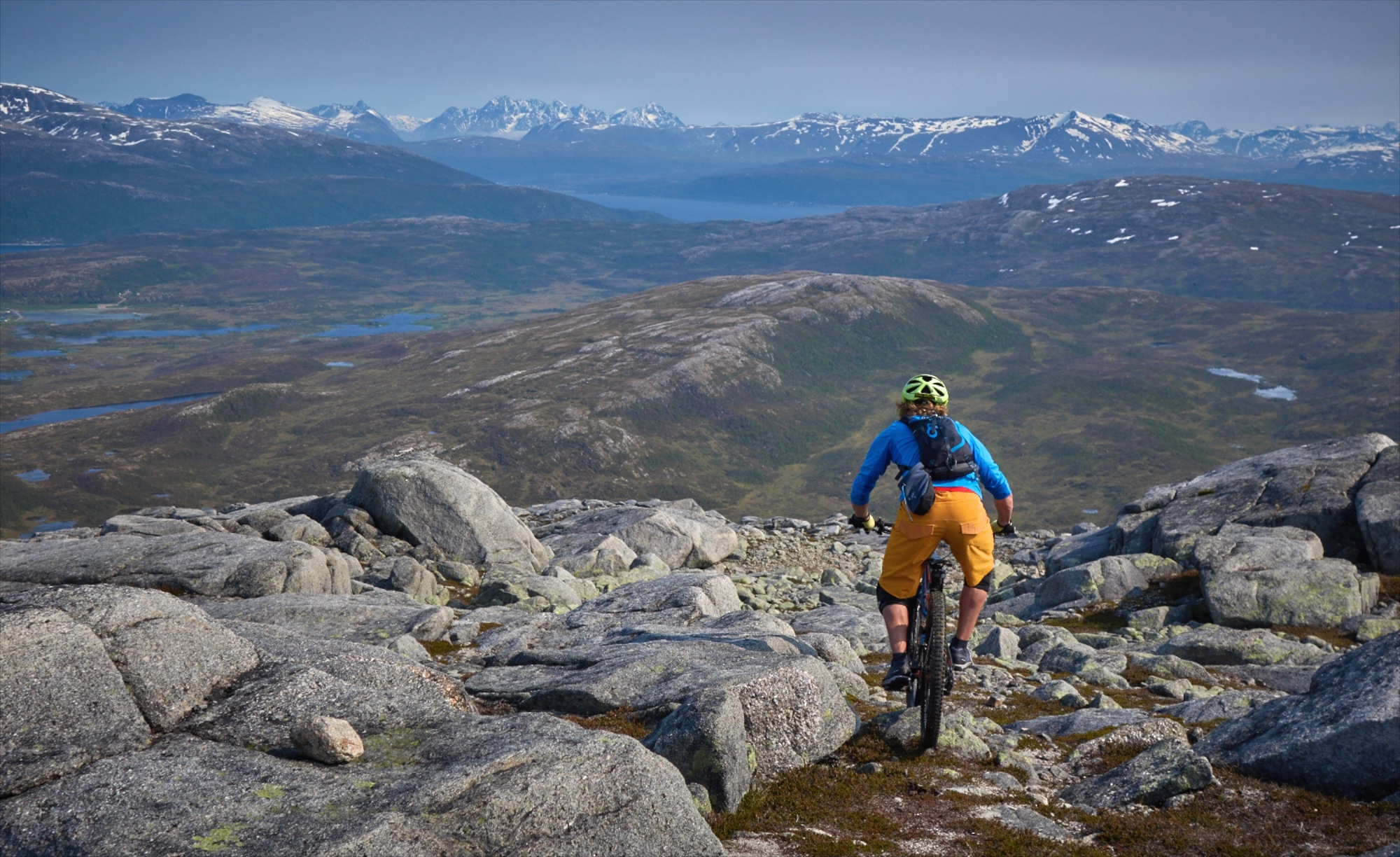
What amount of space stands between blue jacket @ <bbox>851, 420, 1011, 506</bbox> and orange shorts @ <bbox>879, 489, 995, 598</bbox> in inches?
12.1

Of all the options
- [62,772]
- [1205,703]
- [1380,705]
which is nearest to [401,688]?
[62,772]

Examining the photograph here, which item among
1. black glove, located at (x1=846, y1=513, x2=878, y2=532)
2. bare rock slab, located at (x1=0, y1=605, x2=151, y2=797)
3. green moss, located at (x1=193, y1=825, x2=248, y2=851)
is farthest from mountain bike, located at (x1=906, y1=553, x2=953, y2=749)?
bare rock slab, located at (x1=0, y1=605, x2=151, y2=797)

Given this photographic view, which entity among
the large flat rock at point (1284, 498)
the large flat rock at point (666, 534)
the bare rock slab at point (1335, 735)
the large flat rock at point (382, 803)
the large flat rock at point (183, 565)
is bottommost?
the large flat rock at point (666, 534)

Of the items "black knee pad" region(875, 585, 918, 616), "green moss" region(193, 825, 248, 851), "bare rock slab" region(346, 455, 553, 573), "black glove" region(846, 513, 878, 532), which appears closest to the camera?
"green moss" region(193, 825, 248, 851)

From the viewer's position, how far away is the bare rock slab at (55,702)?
910cm

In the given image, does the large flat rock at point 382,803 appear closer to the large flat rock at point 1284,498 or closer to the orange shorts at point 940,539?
the orange shorts at point 940,539

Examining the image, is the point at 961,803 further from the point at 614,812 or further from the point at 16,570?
the point at 16,570

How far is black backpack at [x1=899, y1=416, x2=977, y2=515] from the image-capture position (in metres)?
13.0

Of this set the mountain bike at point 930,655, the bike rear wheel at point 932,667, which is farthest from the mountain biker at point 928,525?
the bike rear wheel at point 932,667

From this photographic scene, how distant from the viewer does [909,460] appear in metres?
13.5

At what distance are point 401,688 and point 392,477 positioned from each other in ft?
88.1

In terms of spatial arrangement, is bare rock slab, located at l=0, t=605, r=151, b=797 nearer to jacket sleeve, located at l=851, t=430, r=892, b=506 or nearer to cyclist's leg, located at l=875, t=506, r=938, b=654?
jacket sleeve, located at l=851, t=430, r=892, b=506

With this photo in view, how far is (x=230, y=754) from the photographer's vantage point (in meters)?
9.82

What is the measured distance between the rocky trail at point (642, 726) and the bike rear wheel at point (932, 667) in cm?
34
